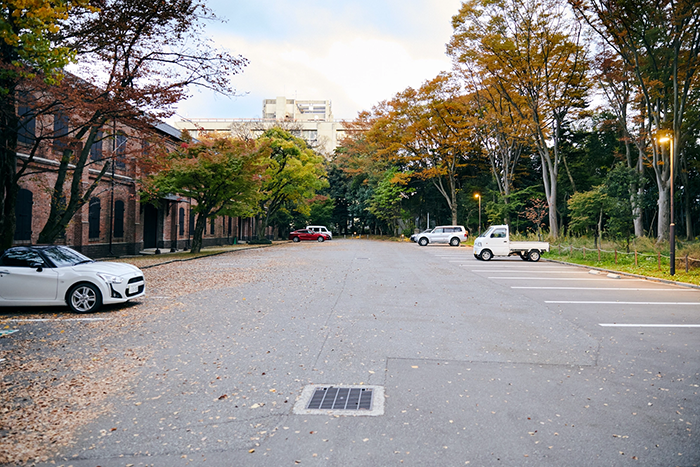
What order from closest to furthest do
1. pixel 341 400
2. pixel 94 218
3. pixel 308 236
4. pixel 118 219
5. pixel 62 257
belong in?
pixel 341 400
pixel 62 257
pixel 94 218
pixel 118 219
pixel 308 236

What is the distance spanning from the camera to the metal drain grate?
4.28m

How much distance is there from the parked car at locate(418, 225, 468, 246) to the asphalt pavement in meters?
28.3

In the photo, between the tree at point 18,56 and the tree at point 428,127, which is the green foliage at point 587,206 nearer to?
the tree at point 428,127

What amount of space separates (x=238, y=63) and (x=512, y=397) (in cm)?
1236

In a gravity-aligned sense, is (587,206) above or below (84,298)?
above

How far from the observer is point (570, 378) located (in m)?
5.16

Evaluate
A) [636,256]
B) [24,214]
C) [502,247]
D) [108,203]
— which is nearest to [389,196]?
[502,247]

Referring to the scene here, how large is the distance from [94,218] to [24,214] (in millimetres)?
4720

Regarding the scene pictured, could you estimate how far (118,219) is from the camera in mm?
24844

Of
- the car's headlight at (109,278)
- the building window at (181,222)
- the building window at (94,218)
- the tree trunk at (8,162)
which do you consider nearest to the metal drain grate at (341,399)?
the car's headlight at (109,278)

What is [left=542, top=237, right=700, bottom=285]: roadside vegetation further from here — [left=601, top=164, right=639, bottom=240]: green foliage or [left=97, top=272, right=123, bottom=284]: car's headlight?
[left=97, top=272, right=123, bottom=284]: car's headlight

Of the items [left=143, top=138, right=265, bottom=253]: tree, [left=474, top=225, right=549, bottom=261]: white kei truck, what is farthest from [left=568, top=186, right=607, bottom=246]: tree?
[left=143, top=138, right=265, bottom=253]: tree

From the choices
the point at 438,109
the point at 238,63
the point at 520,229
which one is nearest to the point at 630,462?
the point at 238,63

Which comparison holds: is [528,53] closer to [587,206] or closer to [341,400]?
[587,206]
